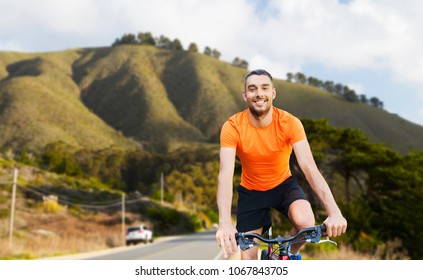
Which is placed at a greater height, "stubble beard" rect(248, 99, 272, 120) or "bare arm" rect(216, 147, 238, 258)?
"stubble beard" rect(248, 99, 272, 120)

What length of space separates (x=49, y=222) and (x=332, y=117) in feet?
333

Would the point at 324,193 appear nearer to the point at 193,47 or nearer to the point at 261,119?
the point at 261,119

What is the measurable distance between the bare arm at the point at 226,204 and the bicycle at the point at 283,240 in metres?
0.04

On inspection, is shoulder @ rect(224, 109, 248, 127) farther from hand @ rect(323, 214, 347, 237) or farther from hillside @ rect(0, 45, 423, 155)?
hillside @ rect(0, 45, 423, 155)

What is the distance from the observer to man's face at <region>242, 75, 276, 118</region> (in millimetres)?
2557

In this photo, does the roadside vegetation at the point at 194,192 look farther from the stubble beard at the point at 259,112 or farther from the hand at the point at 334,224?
the hand at the point at 334,224

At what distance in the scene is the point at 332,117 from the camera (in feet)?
459

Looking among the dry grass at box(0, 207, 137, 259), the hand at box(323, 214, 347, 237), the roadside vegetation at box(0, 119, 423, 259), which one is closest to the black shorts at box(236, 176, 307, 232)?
the hand at box(323, 214, 347, 237)

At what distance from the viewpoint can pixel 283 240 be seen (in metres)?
2.44

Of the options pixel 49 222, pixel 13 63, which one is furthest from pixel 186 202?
pixel 13 63

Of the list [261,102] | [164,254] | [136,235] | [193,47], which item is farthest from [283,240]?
[193,47]

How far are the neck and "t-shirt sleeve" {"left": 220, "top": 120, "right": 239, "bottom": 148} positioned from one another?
0.09 meters

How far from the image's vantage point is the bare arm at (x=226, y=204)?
2.36 metres
